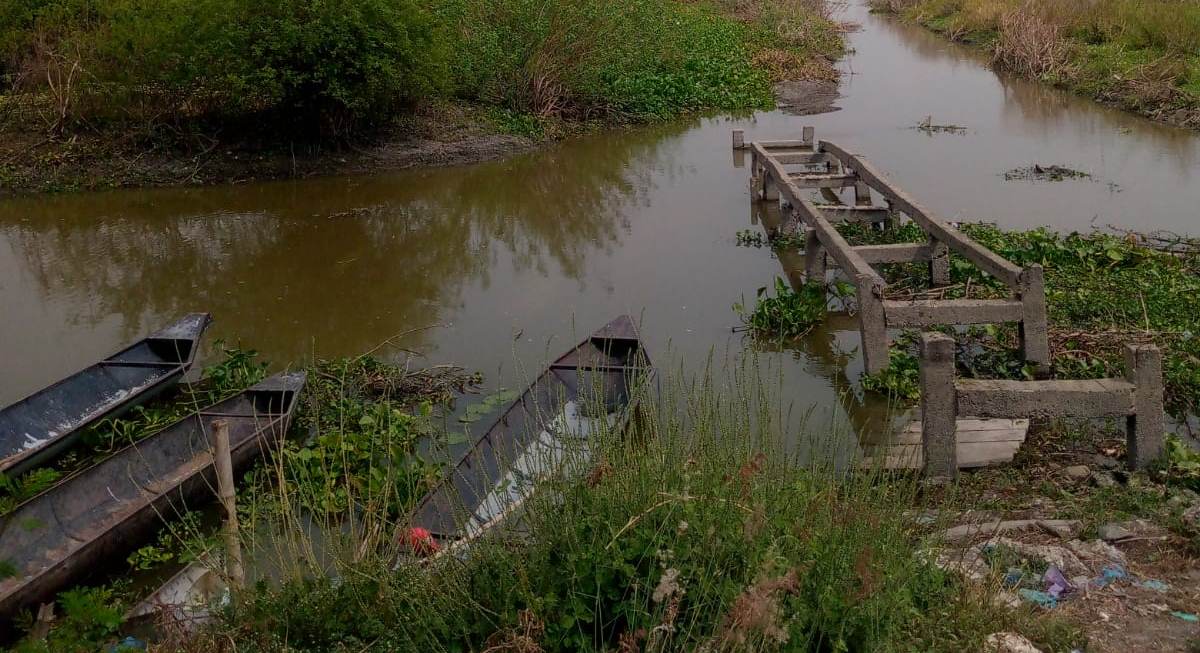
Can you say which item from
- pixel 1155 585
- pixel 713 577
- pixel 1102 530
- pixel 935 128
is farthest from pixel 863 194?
pixel 713 577

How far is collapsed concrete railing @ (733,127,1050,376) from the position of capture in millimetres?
6520

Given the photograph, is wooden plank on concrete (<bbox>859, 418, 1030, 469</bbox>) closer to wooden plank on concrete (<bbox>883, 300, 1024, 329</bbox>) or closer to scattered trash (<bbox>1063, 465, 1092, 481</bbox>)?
scattered trash (<bbox>1063, 465, 1092, 481</bbox>)

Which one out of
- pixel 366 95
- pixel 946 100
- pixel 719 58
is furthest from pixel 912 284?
pixel 719 58

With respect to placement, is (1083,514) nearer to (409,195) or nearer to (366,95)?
(409,195)

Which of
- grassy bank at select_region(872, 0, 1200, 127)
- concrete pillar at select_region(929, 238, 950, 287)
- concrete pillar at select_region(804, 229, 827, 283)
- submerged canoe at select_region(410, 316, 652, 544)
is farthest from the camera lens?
grassy bank at select_region(872, 0, 1200, 127)

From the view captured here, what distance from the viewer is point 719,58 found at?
65.9 ft

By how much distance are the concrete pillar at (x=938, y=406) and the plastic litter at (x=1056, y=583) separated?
1110mm

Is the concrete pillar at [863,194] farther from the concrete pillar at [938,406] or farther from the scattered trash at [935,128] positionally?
the concrete pillar at [938,406]

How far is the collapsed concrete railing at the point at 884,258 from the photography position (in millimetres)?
6520

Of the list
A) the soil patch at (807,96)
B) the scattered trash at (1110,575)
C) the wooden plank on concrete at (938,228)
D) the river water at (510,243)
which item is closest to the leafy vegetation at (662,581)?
the scattered trash at (1110,575)

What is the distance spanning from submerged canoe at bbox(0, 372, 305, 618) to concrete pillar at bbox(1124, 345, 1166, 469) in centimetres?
429

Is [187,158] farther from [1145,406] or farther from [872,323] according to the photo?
[1145,406]

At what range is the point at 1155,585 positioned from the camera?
13.6ft

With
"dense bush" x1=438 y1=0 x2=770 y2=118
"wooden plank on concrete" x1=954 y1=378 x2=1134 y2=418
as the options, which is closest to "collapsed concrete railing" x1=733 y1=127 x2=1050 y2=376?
"wooden plank on concrete" x1=954 y1=378 x2=1134 y2=418
